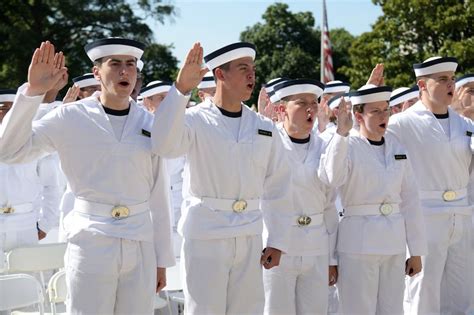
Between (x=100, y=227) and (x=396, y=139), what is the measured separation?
8.98 ft

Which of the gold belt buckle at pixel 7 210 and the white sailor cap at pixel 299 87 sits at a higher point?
the white sailor cap at pixel 299 87

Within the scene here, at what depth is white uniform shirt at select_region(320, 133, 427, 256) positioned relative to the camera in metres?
5.57

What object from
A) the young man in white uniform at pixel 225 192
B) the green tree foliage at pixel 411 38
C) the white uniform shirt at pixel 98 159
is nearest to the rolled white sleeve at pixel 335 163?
the young man in white uniform at pixel 225 192

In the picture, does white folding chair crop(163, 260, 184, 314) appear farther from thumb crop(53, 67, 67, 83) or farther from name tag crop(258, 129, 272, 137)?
thumb crop(53, 67, 67, 83)

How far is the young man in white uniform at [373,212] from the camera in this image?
561 cm

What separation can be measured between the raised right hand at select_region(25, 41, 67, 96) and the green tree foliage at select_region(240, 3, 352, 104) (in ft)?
125

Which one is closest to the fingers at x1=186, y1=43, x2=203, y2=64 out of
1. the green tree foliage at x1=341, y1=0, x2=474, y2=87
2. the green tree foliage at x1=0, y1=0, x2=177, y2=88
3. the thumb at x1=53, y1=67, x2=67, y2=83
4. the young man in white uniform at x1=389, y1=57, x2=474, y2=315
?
the thumb at x1=53, y1=67, x2=67, y2=83

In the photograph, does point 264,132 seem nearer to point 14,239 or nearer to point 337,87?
point 14,239

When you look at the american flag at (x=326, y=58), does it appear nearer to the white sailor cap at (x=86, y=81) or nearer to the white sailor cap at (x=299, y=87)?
the white sailor cap at (x=86, y=81)

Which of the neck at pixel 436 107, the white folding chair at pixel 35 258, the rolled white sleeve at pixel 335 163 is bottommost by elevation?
the white folding chair at pixel 35 258

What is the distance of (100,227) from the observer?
437 cm

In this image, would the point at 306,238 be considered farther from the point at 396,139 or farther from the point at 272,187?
the point at 396,139

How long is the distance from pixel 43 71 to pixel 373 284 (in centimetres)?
292

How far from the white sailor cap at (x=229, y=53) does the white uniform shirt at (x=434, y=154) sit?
1.80 m
